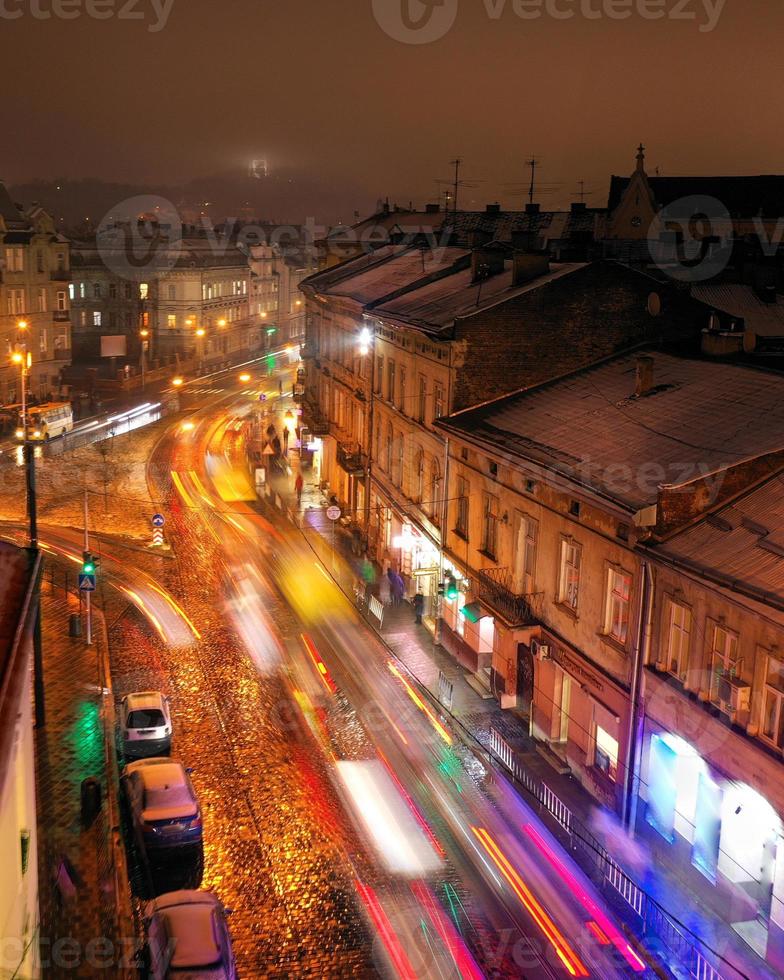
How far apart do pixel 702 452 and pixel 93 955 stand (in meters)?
14.8

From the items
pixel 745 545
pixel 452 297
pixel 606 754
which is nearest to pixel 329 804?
pixel 606 754

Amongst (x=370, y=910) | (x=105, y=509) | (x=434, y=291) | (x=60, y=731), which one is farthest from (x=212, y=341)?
(x=370, y=910)

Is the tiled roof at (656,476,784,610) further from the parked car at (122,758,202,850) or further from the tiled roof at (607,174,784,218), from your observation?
the tiled roof at (607,174,784,218)

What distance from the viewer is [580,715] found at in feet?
75.1

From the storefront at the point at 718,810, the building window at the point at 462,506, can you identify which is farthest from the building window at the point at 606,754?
the building window at the point at 462,506

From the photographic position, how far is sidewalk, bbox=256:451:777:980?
16.8m

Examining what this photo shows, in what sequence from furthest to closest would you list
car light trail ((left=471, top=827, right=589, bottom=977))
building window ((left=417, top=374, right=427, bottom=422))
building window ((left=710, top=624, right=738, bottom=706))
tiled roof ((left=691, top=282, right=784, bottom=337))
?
tiled roof ((left=691, top=282, right=784, bottom=337))
building window ((left=417, top=374, right=427, bottom=422))
building window ((left=710, top=624, right=738, bottom=706))
car light trail ((left=471, top=827, right=589, bottom=977))

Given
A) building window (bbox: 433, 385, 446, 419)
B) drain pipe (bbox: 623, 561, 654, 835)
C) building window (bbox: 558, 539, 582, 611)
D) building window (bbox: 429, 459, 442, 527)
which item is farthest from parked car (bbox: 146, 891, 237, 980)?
building window (bbox: 433, 385, 446, 419)

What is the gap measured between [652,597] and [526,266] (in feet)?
55.1

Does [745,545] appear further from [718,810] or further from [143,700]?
[143,700]

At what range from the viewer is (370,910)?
56.8 feet

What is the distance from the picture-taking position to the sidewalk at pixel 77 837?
51.2 ft

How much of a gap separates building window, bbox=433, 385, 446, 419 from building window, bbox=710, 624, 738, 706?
15.1 metres

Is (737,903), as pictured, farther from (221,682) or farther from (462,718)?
(221,682)
